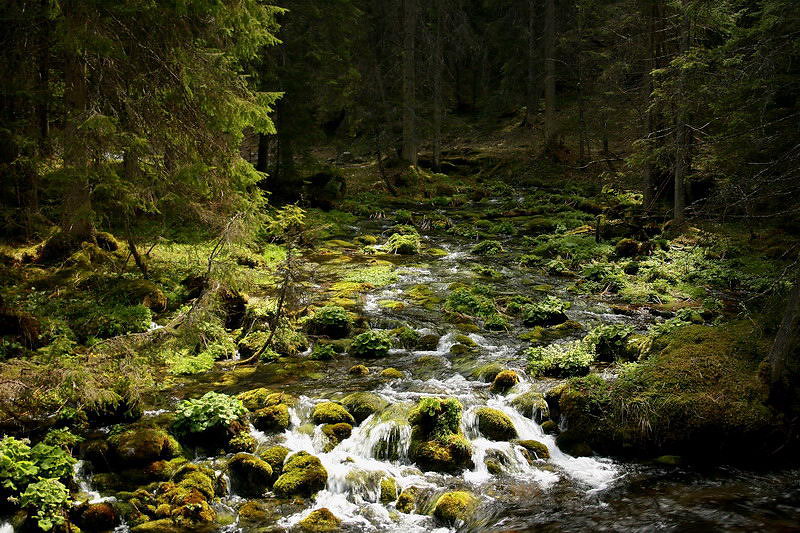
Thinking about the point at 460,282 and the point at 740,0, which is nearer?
the point at 740,0

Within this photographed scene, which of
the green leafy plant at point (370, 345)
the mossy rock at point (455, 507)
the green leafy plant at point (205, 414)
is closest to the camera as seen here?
the mossy rock at point (455, 507)

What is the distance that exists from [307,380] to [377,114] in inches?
863

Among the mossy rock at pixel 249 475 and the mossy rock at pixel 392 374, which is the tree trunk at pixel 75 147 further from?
the mossy rock at pixel 392 374

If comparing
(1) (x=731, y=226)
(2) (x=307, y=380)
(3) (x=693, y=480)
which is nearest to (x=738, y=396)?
(3) (x=693, y=480)

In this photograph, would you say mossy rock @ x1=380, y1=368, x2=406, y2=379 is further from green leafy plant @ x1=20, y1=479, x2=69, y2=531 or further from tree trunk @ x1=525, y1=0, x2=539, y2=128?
tree trunk @ x1=525, y1=0, x2=539, y2=128

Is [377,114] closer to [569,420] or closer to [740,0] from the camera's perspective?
[740,0]

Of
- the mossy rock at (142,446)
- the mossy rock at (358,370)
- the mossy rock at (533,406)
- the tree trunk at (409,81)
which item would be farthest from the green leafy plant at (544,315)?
the tree trunk at (409,81)

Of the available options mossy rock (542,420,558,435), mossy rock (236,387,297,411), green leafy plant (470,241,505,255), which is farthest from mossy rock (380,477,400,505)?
green leafy plant (470,241,505,255)

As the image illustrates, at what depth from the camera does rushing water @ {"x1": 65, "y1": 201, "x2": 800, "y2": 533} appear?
18.7ft

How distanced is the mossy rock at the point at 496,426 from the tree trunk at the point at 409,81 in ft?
74.1

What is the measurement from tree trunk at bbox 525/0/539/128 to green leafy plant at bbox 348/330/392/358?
27340 millimetres

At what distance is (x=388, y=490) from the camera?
6543mm

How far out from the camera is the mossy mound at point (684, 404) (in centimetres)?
692

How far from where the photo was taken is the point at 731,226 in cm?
1642
